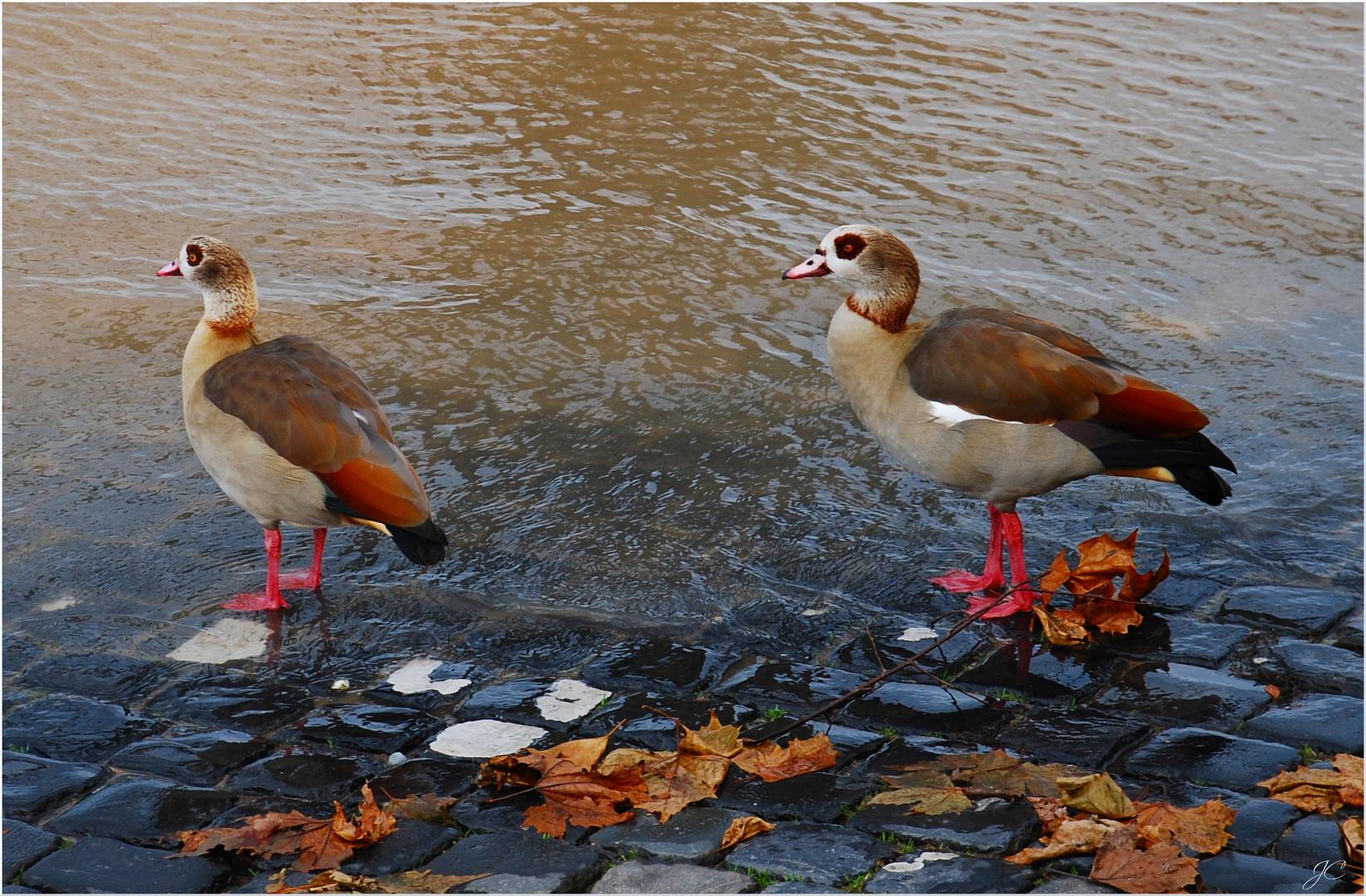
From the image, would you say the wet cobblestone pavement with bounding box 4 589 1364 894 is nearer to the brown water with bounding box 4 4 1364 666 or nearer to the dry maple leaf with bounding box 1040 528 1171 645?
the dry maple leaf with bounding box 1040 528 1171 645

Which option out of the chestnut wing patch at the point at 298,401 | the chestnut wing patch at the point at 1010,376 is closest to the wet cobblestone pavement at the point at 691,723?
the chestnut wing patch at the point at 298,401

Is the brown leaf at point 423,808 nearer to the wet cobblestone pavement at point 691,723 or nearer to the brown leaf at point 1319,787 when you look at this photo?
the wet cobblestone pavement at point 691,723

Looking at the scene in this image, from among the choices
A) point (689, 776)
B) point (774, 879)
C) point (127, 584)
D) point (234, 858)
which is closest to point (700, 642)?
point (689, 776)

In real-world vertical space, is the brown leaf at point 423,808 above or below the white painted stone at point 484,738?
above

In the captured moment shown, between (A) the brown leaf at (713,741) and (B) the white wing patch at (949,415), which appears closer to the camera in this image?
(A) the brown leaf at (713,741)

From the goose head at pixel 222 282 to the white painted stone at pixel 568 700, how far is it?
2.47 m

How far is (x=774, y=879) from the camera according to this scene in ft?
10.9

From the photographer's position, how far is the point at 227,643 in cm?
494

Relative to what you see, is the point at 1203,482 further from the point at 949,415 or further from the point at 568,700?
the point at 568,700

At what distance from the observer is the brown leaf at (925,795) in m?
3.58

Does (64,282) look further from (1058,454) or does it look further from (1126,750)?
(1126,750)

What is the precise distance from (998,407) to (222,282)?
3494 mm

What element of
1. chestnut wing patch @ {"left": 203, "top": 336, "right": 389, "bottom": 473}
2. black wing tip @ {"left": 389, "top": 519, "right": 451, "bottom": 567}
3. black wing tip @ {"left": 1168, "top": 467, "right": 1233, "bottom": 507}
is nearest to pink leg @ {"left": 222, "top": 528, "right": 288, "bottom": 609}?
chestnut wing patch @ {"left": 203, "top": 336, "right": 389, "bottom": 473}

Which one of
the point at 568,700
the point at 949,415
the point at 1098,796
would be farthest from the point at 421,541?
the point at 1098,796
